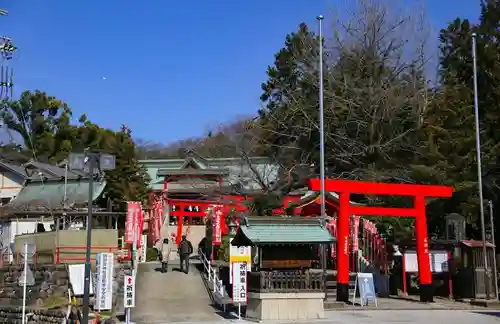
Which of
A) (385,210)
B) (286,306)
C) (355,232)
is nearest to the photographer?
(286,306)

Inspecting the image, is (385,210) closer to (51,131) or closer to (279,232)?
(279,232)

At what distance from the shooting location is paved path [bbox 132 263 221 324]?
19422mm

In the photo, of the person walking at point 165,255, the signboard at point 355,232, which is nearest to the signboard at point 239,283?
the person walking at point 165,255

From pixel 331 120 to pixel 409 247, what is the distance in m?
14.5

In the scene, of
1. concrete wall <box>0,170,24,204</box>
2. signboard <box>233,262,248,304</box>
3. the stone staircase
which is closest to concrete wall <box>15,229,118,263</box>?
signboard <box>233,262,248,304</box>

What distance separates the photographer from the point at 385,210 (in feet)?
77.4

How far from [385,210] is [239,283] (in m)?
7.71

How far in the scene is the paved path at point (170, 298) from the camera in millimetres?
19422

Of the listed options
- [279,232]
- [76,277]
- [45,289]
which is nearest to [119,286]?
[45,289]

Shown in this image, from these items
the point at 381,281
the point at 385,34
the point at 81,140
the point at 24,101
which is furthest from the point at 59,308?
the point at 24,101

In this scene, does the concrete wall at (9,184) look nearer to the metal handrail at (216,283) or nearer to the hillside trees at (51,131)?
the hillside trees at (51,131)

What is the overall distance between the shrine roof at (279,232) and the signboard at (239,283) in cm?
87

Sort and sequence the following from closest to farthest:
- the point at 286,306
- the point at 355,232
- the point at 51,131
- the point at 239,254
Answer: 1. the point at 286,306
2. the point at 239,254
3. the point at 355,232
4. the point at 51,131

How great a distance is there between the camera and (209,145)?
56.3m
